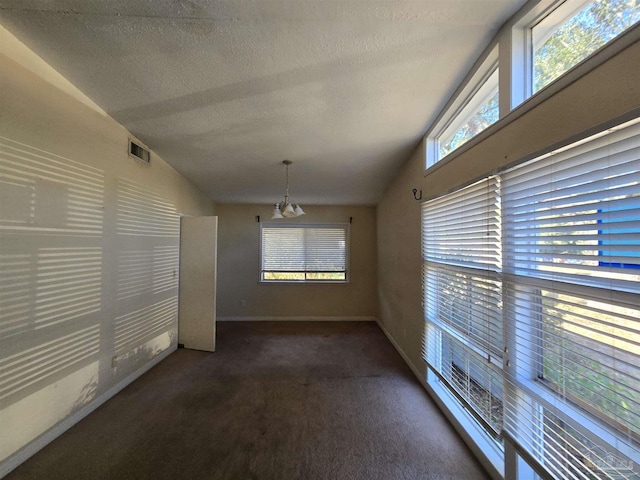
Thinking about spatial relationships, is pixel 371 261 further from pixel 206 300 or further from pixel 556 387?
pixel 556 387

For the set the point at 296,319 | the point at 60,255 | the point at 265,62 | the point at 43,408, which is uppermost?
the point at 265,62

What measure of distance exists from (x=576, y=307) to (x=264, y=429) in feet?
7.22

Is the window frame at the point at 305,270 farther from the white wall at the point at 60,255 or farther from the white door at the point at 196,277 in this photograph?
the white wall at the point at 60,255

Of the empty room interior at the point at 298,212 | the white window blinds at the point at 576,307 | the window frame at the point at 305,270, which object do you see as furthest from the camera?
the window frame at the point at 305,270

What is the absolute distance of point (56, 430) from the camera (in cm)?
197

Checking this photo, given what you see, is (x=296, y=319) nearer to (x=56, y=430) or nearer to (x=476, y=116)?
(x=56, y=430)

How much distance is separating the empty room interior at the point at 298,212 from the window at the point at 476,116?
20 millimetres

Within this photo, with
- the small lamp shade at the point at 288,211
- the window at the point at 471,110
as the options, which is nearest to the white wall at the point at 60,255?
the small lamp shade at the point at 288,211

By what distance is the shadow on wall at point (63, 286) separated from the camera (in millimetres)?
1669

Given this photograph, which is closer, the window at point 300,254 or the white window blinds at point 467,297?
the white window blinds at point 467,297

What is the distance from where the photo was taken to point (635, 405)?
92 centimetres

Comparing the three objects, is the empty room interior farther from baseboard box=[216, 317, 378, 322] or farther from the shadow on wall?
baseboard box=[216, 317, 378, 322]

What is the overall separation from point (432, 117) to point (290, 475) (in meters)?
2.95

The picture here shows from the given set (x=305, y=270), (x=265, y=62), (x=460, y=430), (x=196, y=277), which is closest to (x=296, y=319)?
(x=305, y=270)
